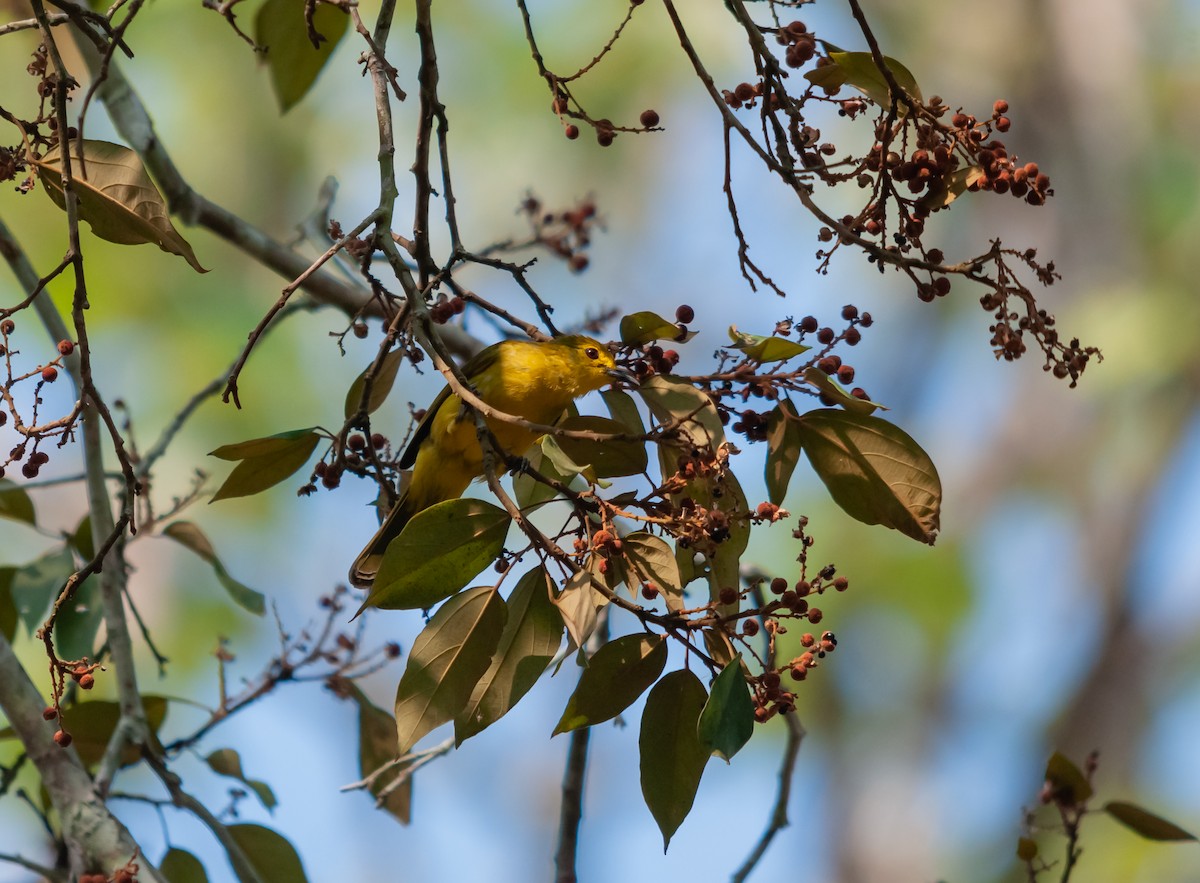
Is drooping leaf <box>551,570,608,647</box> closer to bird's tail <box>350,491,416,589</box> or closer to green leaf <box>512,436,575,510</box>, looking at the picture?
green leaf <box>512,436,575,510</box>

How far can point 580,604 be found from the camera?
153 cm

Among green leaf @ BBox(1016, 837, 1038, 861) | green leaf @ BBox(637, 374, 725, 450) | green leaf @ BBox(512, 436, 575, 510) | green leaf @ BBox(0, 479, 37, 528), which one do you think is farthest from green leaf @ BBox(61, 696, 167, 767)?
green leaf @ BBox(1016, 837, 1038, 861)

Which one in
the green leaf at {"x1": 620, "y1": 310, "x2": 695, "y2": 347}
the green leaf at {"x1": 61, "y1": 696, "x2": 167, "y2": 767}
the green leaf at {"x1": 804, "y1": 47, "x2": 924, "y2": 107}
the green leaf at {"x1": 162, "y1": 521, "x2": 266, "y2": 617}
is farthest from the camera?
the green leaf at {"x1": 162, "y1": 521, "x2": 266, "y2": 617}

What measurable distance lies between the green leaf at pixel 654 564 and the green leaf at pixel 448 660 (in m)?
0.20

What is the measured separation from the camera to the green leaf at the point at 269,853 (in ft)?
8.77

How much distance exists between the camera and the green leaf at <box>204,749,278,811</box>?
2.85m

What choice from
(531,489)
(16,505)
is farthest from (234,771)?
(531,489)

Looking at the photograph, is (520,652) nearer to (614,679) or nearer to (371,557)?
(614,679)

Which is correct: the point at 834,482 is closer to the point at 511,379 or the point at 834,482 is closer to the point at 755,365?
the point at 755,365

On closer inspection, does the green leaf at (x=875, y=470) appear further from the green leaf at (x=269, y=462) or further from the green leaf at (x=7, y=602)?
the green leaf at (x=7, y=602)

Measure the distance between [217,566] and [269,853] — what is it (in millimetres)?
692

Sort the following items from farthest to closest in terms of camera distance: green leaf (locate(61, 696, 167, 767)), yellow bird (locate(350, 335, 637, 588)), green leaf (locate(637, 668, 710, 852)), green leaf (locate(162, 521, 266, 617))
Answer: yellow bird (locate(350, 335, 637, 588)) < green leaf (locate(162, 521, 266, 617)) < green leaf (locate(61, 696, 167, 767)) < green leaf (locate(637, 668, 710, 852))

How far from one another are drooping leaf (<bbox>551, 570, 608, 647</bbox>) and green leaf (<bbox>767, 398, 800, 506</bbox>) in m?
0.44

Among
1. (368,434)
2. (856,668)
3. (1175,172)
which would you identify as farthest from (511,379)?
(1175,172)
